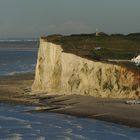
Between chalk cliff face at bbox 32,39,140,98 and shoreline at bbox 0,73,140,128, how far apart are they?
1.27 meters

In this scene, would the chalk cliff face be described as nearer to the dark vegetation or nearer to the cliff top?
the cliff top

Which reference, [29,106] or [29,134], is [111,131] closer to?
[29,134]

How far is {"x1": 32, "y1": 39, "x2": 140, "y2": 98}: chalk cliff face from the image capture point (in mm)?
54312

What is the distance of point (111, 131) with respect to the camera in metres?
40.9

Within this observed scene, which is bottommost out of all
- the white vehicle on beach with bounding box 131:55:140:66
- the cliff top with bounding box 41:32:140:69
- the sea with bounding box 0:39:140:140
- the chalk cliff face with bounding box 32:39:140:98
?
the sea with bounding box 0:39:140:140

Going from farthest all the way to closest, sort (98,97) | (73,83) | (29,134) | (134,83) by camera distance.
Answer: (73,83) → (98,97) → (134,83) → (29,134)

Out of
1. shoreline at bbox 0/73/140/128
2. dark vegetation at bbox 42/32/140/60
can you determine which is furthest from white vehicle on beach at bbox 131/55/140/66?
shoreline at bbox 0/73/140/128

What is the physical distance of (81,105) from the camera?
173 feet

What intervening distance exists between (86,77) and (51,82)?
930cm

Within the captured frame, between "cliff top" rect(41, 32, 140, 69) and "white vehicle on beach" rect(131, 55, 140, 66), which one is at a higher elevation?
"cliff top" rect(41, 32, 140, 69)

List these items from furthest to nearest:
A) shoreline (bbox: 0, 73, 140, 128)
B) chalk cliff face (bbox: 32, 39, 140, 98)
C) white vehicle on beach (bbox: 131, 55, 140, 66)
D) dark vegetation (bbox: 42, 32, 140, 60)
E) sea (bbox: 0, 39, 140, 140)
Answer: dark vegetation (bbox: 42, 32, 140, 60)
white vehicle on beach (bbox: 131, 55, 140, 66)
chalk cliff face (bbox: 32, 39, 140, 98)
shoreline (bbox: 0, 73, 140, 128)
sea (bbox: 0, 39, 140, 140)

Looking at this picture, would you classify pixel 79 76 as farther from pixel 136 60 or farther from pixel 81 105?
pixel 81 105

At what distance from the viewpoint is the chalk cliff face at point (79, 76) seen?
5431 centimetres

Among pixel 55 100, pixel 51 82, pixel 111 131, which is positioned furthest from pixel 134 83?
pixel 51 82
